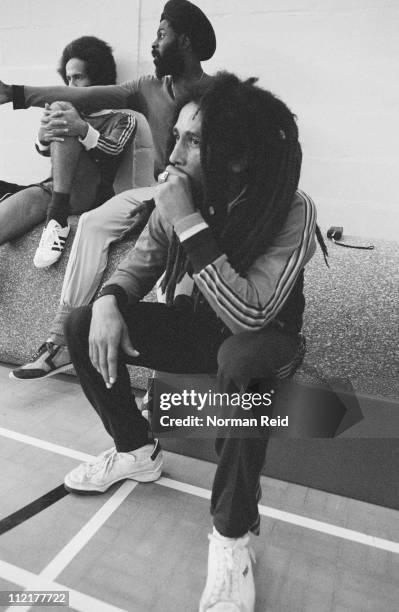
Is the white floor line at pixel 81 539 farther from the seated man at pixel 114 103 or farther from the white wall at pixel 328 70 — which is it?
the white wall at pixel 328 70

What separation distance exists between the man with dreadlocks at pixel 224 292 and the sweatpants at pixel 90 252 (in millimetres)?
533

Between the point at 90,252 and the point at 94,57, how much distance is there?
1.17 m

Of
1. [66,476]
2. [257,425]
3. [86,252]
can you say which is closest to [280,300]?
[257,425]

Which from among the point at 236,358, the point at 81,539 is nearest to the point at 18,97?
the point at 236,358

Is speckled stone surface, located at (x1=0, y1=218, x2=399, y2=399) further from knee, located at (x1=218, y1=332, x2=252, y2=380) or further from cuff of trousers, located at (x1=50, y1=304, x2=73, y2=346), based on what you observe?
knee, located at (x1=218, y1=332, x2=252, y2=380)

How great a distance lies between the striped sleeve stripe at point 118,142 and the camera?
69.5 inches

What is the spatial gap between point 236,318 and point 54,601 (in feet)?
1.96

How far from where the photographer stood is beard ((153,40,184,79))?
162 centimetres

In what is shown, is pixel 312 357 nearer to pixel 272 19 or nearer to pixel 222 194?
pixel 222 194

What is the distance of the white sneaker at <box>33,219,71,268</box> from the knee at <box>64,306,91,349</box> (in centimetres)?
73

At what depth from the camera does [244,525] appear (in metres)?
0.79

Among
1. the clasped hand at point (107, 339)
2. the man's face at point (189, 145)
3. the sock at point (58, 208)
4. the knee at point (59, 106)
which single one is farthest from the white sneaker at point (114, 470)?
the knee at point (59, 106)

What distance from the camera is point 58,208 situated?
1.69 m

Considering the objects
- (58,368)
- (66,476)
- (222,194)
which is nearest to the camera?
(222,194)
